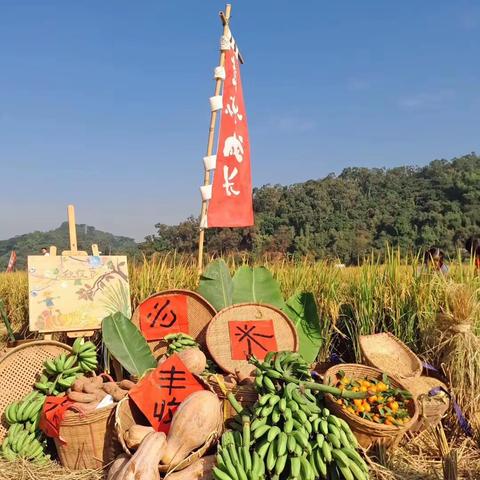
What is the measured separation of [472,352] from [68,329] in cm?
319

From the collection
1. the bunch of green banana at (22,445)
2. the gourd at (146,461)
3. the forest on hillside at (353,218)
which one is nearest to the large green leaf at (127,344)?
the bunch of green banana at (22,445)

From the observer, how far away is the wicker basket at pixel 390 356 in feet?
12.0

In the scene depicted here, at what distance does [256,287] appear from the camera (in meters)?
4.57

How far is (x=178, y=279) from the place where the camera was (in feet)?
16.9

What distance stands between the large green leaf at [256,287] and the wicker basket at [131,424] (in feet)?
5.63

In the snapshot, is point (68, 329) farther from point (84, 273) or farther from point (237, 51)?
point (237, 51)

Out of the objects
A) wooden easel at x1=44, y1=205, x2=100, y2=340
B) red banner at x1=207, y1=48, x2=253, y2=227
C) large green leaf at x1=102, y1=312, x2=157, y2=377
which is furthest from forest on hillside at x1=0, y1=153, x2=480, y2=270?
large green leaf at x1=102, y1=312, x2=157, y2=377

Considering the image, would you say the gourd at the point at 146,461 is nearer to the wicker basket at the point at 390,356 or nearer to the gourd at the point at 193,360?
the gourd at the point at 193,360

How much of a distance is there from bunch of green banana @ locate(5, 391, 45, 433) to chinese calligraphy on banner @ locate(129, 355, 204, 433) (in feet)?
2.62

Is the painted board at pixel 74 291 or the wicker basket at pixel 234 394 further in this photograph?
the painted board at pixel 74 291

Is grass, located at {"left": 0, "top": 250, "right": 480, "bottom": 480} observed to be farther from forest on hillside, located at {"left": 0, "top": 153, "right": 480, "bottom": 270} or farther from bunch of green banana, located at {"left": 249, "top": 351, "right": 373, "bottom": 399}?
forest on hillside, located at {"left": 0, "top": 153, "right": 480, "bottom": 270}

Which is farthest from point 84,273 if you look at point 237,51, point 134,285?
point 237,51

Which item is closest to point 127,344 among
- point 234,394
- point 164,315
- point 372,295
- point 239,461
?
point 164,315

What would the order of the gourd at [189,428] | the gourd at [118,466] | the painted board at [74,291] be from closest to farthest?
the gourd at [118,466], the gourd at [189,428], the painted board at [74,291]
